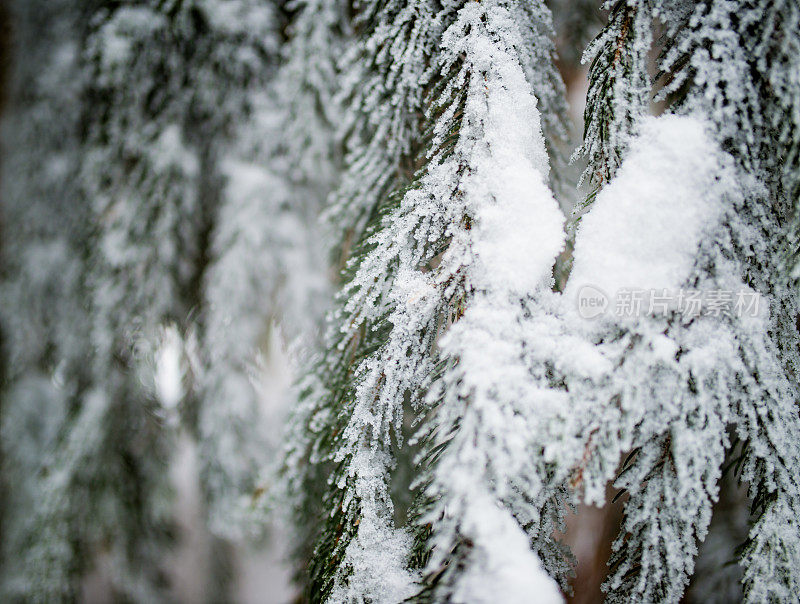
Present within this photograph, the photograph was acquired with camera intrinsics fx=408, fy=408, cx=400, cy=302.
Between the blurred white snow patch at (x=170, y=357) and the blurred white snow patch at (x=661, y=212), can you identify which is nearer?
the blurred white snow patch at (x=661, y=212)

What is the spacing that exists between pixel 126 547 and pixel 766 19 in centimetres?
157

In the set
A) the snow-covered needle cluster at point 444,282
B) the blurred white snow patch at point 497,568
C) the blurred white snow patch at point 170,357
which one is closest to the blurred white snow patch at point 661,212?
the snow-covered needle cluster at point 444,282

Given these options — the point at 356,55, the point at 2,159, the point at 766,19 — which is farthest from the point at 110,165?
the point at 766,19

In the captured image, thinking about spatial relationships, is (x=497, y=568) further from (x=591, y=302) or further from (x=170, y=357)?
(x=170, y=357)

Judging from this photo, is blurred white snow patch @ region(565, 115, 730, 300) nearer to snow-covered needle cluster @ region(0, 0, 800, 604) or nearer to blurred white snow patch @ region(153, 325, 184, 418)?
snow-covered needle cluster @ region(0, 0, 800, 604)

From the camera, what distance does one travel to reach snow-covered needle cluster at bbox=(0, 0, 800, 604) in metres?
0.38

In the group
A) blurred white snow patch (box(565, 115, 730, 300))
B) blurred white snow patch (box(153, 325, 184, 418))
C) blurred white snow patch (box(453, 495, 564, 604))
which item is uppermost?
blurred white snow patch (box(565, 115, 730, 300))

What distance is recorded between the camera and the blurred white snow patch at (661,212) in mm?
395

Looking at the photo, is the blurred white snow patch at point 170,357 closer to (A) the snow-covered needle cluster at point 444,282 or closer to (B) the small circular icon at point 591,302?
(A) the snow-covered needle cluster at point 444,282

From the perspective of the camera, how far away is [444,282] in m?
0.44

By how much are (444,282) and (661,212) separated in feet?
0.73

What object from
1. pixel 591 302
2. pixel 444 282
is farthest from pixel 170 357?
pixel 591 302

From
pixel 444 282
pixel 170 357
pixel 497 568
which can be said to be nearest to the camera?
pixel 497 568

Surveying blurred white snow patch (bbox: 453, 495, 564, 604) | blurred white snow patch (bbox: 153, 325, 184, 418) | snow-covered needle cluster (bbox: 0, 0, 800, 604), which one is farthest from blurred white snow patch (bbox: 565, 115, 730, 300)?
blurred white snow patch (bbox: 153, 325, 184, 418)
